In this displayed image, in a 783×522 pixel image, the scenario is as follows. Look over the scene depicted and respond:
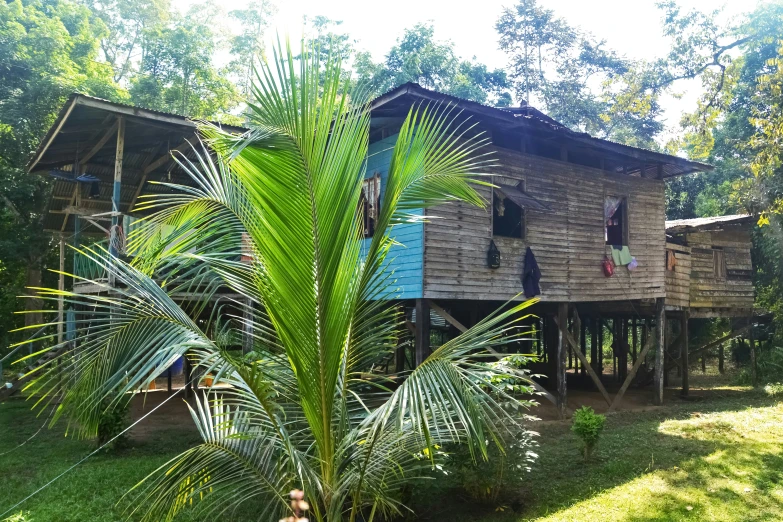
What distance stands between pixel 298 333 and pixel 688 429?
940 centimetres

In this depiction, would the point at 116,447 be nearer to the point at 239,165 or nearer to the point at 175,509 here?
the point at 175,509

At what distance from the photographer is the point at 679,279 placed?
14953 mm

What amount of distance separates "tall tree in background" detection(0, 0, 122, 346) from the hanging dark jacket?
556 inches

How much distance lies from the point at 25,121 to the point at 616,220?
1605 centimetres

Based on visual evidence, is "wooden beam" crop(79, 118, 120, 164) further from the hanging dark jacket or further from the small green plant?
the small green plant

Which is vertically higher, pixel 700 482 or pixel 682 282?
pixel 682 282

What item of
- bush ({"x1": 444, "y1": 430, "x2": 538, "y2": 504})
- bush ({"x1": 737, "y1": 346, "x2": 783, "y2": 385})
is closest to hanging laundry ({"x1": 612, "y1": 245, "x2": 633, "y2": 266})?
bush ({"x1": 444, "y1": 430, "x2": 538, "y2": 504})

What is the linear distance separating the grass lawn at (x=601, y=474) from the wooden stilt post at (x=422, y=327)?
7.92 feet

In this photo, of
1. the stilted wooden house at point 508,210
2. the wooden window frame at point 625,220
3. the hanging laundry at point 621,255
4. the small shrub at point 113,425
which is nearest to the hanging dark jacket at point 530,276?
the stilted wooden house at point 508,210

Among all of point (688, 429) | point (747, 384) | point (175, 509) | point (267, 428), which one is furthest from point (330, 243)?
point (747, 384)

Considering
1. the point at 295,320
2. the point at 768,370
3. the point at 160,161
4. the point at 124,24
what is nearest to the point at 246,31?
the point at 124,24

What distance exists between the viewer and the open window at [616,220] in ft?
40.1

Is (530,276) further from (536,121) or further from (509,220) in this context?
(536,121)

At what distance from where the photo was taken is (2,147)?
52.2 feet
